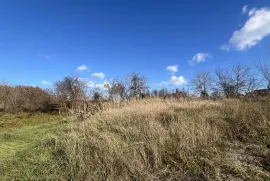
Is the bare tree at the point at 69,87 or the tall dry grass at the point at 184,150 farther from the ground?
the bare tree at the point at 69,87

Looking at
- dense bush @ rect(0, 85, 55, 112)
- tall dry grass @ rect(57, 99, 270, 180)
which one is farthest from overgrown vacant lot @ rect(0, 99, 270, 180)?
dense bush @ rect(0, 85, 55, 112)

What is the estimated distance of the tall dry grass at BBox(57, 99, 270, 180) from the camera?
2.88m

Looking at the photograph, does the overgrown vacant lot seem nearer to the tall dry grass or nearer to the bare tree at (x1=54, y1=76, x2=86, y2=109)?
→ the tall dry grass

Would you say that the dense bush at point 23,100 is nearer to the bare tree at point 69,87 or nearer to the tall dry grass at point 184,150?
the bare tree at point 69,87

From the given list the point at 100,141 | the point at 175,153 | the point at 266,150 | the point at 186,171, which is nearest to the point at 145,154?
the point at 175,153

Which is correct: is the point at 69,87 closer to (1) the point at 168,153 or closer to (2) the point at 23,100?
(2) the point at 23,100

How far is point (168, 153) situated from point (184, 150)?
0.27 m

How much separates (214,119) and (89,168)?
9.05 feet

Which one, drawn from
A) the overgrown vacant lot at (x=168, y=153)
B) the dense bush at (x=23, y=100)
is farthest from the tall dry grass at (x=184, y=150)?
the dense bush at (x=23, y=100)

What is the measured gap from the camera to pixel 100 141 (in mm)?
4062

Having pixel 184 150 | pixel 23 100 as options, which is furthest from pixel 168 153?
pixel 23 100

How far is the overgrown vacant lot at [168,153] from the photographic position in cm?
291

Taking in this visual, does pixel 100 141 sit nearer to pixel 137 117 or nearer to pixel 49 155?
pixel 49 155

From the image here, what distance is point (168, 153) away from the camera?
3.49m
